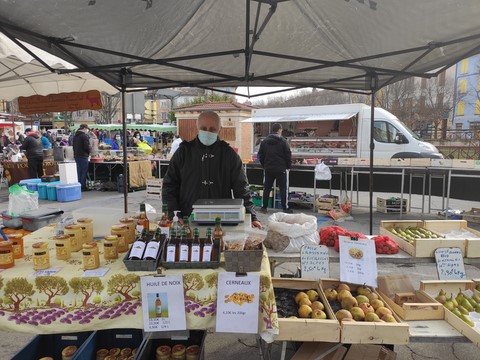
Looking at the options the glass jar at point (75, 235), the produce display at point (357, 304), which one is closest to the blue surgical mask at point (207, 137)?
the glass jar at point (75, 235)

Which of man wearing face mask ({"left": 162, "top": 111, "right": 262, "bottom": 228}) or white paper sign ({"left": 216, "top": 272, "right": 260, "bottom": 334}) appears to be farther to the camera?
man wearing face mask ({"left": 162, "top": 111, "right": 262, "bottom": 228})

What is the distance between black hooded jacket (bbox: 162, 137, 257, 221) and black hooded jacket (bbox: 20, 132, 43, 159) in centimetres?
926

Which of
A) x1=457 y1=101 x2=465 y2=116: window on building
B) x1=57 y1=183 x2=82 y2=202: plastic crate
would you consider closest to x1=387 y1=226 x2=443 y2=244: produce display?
x1=57 y1=183 x2=82 y2=202: plastic crate

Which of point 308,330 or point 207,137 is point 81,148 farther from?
point 308,330

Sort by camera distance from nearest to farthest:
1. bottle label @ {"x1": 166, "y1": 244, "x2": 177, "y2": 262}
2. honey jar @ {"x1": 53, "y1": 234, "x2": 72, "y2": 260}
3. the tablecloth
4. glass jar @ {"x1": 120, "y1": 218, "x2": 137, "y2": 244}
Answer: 1. the tablecloth
2. bottle label @ {"x1": 166, "y1": 244, "x2": 177, "y2": 262}
3. honey jar @ {"x1": 53, "y1": 234, "x2": 72, "y2": 260}
4. glass jar @ {"x1": 120, "y1": 218, "x2": 137, "y2": 244}

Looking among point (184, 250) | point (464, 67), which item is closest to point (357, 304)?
point (184, 250)

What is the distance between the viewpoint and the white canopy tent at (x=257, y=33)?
254cm

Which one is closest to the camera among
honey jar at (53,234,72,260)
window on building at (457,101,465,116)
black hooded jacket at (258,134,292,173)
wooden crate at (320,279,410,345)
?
honey jar at (53,234,72,260)

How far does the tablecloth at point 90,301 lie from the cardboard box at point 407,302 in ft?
4.06

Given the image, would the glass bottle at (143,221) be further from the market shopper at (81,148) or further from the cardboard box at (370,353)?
the market shopper at (81,148)

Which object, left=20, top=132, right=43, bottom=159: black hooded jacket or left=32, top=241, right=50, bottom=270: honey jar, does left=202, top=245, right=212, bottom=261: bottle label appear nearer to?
left=32, top=241, right=50, bottom=270: honey jar

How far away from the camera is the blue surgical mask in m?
3.26

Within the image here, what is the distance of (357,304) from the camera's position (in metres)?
2.61

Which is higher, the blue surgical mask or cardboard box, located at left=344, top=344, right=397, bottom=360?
the blue surgical mask
